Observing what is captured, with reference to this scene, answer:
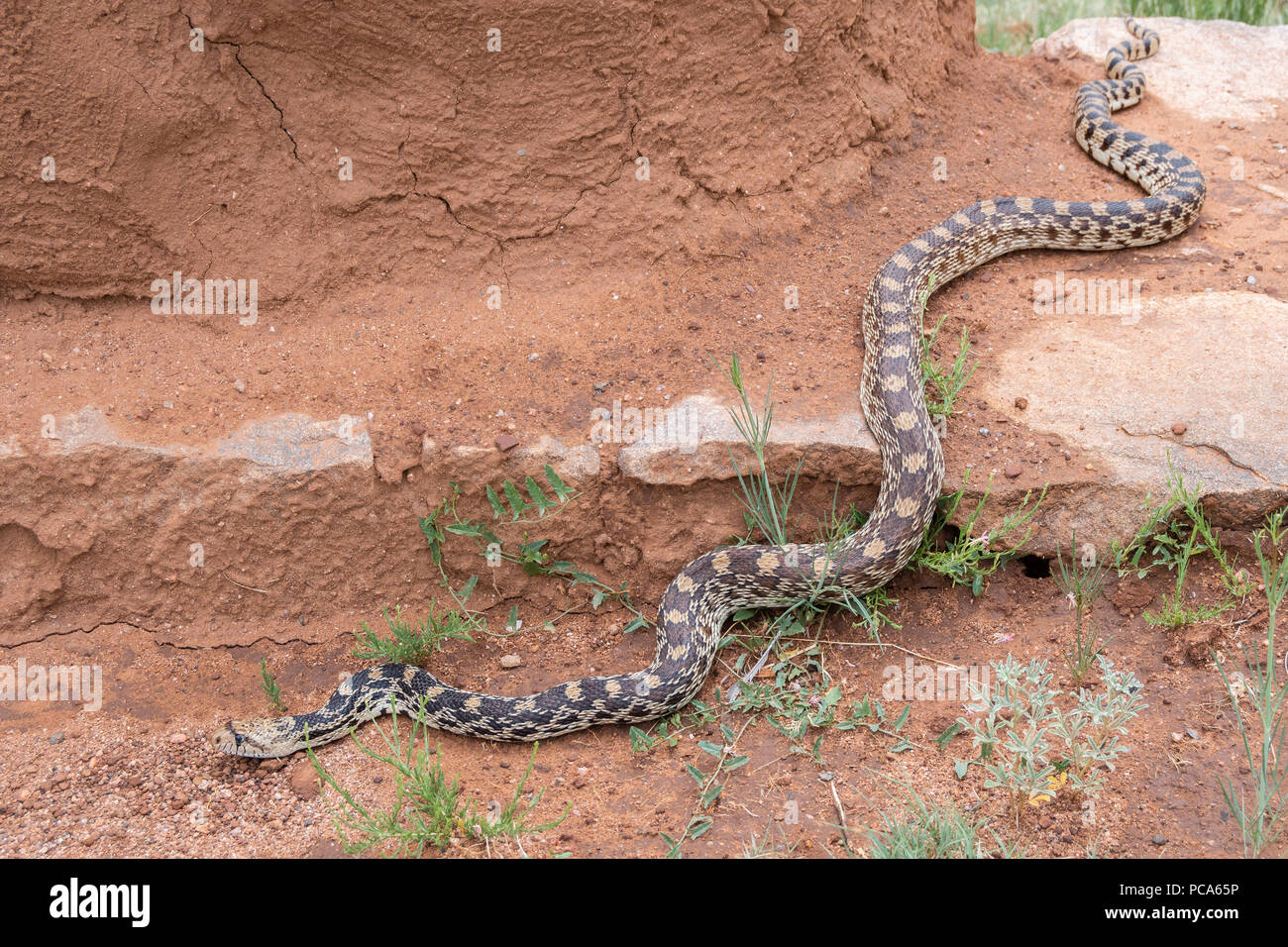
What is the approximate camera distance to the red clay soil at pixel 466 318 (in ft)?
16.1

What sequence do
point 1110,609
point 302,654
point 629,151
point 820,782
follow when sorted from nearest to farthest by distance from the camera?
point 820,782, point 1110,609, point 302,654, point 629,151

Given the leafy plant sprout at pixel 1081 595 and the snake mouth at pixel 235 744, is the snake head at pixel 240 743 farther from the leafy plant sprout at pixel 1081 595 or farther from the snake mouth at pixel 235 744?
the leafy plant sprout at pixel 1081 595

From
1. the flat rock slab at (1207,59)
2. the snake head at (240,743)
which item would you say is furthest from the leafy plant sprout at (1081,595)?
the flat rock slab at (1207,59)

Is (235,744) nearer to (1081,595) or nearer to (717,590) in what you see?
(717,590)

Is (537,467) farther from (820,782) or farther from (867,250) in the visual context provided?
(867,250)

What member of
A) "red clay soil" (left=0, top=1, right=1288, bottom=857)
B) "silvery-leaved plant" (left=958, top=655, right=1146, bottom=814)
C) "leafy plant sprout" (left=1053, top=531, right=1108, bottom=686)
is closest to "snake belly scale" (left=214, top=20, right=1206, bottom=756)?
"red clay soil" (left=0, top=1, right=1288, bottom=857)

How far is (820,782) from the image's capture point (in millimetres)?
4738

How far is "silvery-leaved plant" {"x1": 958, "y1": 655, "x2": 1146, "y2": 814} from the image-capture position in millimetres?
4371

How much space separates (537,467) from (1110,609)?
346cm

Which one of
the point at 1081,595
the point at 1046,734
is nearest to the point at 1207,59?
the point at 1081,595

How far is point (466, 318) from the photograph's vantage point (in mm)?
6309

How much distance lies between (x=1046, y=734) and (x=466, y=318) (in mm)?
4325

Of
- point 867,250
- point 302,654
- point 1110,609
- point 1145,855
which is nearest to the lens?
point 1145,855

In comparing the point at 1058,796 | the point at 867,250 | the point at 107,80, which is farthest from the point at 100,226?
the point at 1058,796
